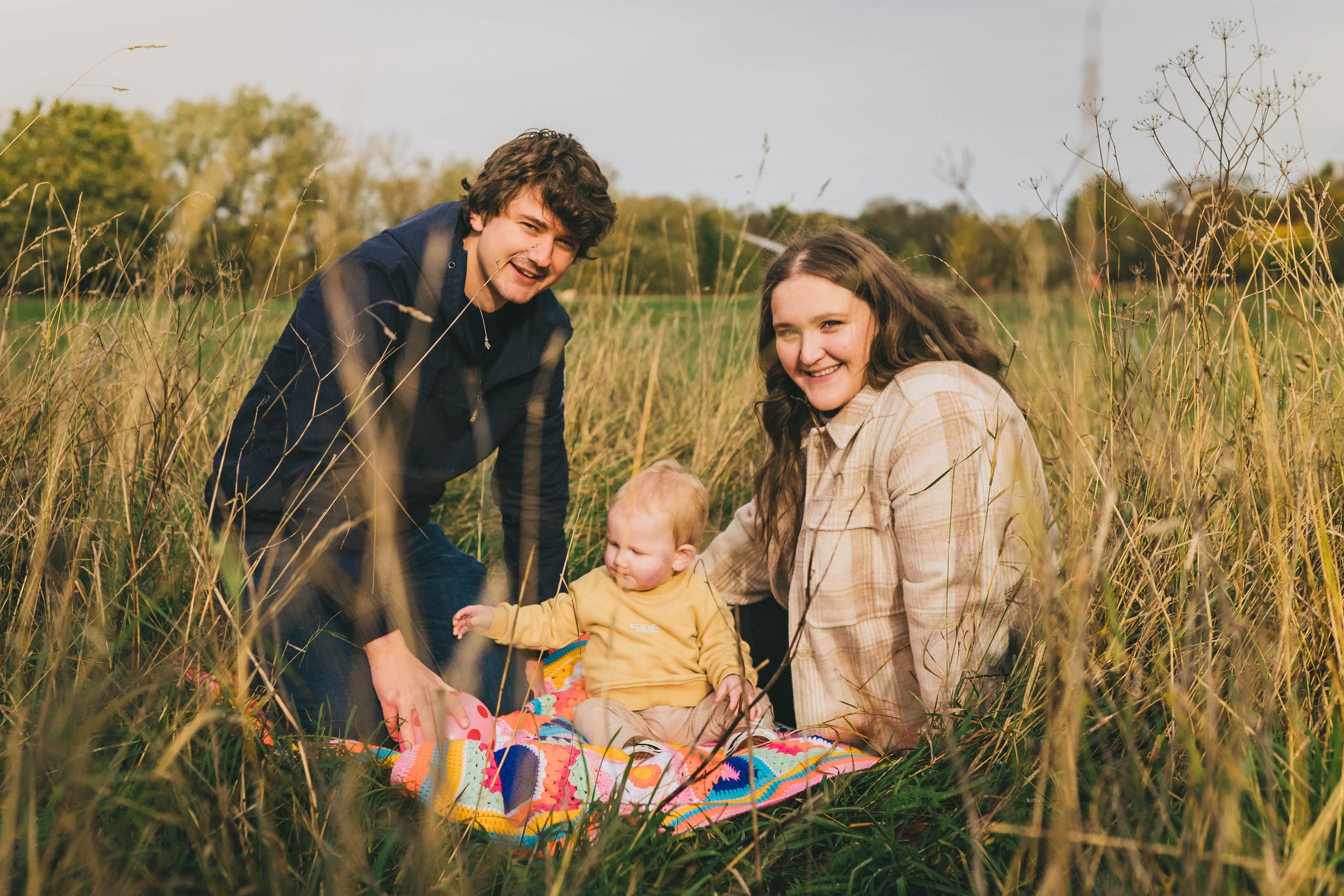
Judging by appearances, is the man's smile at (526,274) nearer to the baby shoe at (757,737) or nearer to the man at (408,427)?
the man at (408,427)

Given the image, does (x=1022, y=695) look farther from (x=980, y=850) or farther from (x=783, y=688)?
(x=783, y=688)

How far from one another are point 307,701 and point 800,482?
1349mm

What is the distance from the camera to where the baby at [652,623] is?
2.21 meters

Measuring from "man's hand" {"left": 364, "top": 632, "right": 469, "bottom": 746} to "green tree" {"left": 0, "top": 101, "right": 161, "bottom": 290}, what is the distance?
3.47 feet

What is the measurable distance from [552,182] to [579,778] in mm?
1438

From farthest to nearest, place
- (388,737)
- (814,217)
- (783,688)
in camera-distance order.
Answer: (814,217)
(783,688)
(388,737)

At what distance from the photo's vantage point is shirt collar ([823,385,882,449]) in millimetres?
2078

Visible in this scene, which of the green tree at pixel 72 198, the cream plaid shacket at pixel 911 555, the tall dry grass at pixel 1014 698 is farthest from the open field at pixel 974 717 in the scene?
the green tree at pixel 72 198

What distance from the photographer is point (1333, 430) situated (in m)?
1.65

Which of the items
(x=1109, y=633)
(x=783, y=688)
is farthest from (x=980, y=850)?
(x=783, y=688)

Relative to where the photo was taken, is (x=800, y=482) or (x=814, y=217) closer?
(x=800, y=482)

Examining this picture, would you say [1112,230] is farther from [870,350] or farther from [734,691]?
[734,691]

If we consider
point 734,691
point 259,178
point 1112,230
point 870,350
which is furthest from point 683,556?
point 259,178

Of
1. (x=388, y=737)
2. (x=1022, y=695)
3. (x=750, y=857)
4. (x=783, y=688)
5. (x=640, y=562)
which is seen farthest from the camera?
(x=783, y=688)
